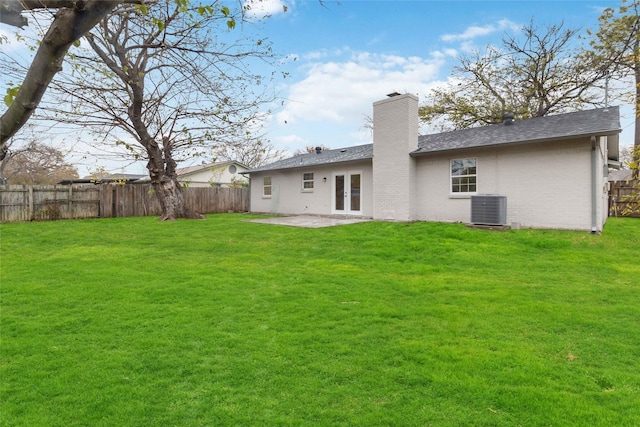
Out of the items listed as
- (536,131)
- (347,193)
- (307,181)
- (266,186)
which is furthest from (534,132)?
(266,186)

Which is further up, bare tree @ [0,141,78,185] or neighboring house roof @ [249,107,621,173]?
bare tree @ [0,141,78,185]

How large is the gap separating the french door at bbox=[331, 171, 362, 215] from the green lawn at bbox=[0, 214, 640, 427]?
8.12 m

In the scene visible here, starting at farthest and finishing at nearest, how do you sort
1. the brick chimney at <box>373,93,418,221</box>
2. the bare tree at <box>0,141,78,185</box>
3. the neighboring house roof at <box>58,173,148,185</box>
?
the bare tree at <box>0,141,78,185</box> → the neighboring house roof at <box>58,173,148,185</box> → the brick chimney at <box>373,93,418,221</box>

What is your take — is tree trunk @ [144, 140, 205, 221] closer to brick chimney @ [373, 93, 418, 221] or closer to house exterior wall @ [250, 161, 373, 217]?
house exterior wall @ [250, 161, 373, 217]

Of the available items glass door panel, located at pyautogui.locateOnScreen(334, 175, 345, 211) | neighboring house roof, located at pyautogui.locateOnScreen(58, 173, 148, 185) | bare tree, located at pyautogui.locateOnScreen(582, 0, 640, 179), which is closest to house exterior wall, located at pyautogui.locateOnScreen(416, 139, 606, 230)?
glass door panel, located at pyautogui.locateOnScreen(334, 175, 345, 211)

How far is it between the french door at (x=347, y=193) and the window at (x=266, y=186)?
4.98 meters

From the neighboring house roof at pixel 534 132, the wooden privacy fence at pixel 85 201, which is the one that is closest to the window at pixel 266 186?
the wooden privacy fence at pixel 85 201

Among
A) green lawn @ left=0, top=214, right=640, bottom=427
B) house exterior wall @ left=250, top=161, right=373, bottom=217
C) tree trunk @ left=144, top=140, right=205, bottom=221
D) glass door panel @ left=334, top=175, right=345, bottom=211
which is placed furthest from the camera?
glass door panel @ left=334, top=175, right=345, bottom=211

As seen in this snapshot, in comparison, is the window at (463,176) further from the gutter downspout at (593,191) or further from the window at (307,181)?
the window at (307,181)

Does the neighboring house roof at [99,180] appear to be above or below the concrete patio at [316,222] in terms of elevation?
above

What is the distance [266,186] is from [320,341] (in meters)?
17.2

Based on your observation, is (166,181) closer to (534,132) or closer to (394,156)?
(394,156)

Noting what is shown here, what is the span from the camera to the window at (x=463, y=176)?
12.3 meters

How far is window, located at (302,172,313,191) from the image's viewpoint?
17.5 m
